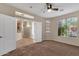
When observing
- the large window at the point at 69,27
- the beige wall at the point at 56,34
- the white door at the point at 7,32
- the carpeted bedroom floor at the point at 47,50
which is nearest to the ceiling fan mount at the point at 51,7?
the beige wall at the point at 56,34

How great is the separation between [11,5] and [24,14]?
0.48 m

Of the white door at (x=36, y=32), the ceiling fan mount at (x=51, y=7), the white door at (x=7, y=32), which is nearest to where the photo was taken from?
the ceiling fan mount at (x=51, y=7)

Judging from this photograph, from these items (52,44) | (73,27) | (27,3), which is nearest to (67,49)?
(52,44)

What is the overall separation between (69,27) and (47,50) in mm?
987

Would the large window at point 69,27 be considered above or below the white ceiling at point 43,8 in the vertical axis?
below

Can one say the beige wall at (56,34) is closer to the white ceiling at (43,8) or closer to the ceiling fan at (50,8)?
the white ceiling at (43,8)

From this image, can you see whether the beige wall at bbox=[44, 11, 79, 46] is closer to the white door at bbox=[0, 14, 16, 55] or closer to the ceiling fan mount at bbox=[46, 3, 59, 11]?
the ceiling fan mount at bbox=[46, 3, 59, 11]

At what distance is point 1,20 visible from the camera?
11.2ft

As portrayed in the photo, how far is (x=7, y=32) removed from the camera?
140 inches

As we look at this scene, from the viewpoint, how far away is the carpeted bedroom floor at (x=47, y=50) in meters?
3.34

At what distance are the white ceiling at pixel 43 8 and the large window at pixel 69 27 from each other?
0.28 metres

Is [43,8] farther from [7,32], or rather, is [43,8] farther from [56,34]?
[7,32]

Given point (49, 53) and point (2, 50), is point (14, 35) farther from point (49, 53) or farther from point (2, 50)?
point (49, 53)

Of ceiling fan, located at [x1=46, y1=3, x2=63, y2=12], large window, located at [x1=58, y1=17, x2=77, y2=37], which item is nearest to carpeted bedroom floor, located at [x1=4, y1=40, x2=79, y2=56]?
large window, located at [x1=58, y1=17, x2=77, y2=37]
